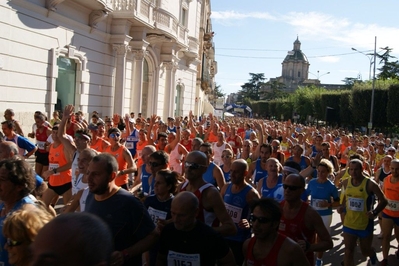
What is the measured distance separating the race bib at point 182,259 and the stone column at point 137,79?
1833 cm

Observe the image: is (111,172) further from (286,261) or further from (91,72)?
(91,72)

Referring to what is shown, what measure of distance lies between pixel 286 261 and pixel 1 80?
1179 centimetres

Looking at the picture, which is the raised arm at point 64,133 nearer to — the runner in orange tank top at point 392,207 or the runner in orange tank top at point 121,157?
the runner in orange tank top at point 121,157

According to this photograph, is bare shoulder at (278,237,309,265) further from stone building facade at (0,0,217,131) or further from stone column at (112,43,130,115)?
stone column at (112,43,130,115)

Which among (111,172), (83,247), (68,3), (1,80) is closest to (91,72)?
(68,3)

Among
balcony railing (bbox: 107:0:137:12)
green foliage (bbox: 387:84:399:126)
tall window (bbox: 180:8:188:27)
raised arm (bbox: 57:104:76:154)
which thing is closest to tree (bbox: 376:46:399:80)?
green foliage (bbox: 387:84:399:126)

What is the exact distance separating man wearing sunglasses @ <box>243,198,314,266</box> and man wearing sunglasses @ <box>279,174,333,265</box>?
706 millimetres

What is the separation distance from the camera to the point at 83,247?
1538 mm

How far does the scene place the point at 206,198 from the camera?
4.06 metres

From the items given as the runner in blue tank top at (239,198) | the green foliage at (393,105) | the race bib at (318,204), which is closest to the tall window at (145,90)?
the race bib at (318,204)

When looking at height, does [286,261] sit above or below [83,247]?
below

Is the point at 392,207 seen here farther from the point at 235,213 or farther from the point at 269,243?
the point at 269,243

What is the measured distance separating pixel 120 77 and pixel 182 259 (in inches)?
664

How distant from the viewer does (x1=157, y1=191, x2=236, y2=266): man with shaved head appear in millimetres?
3197
